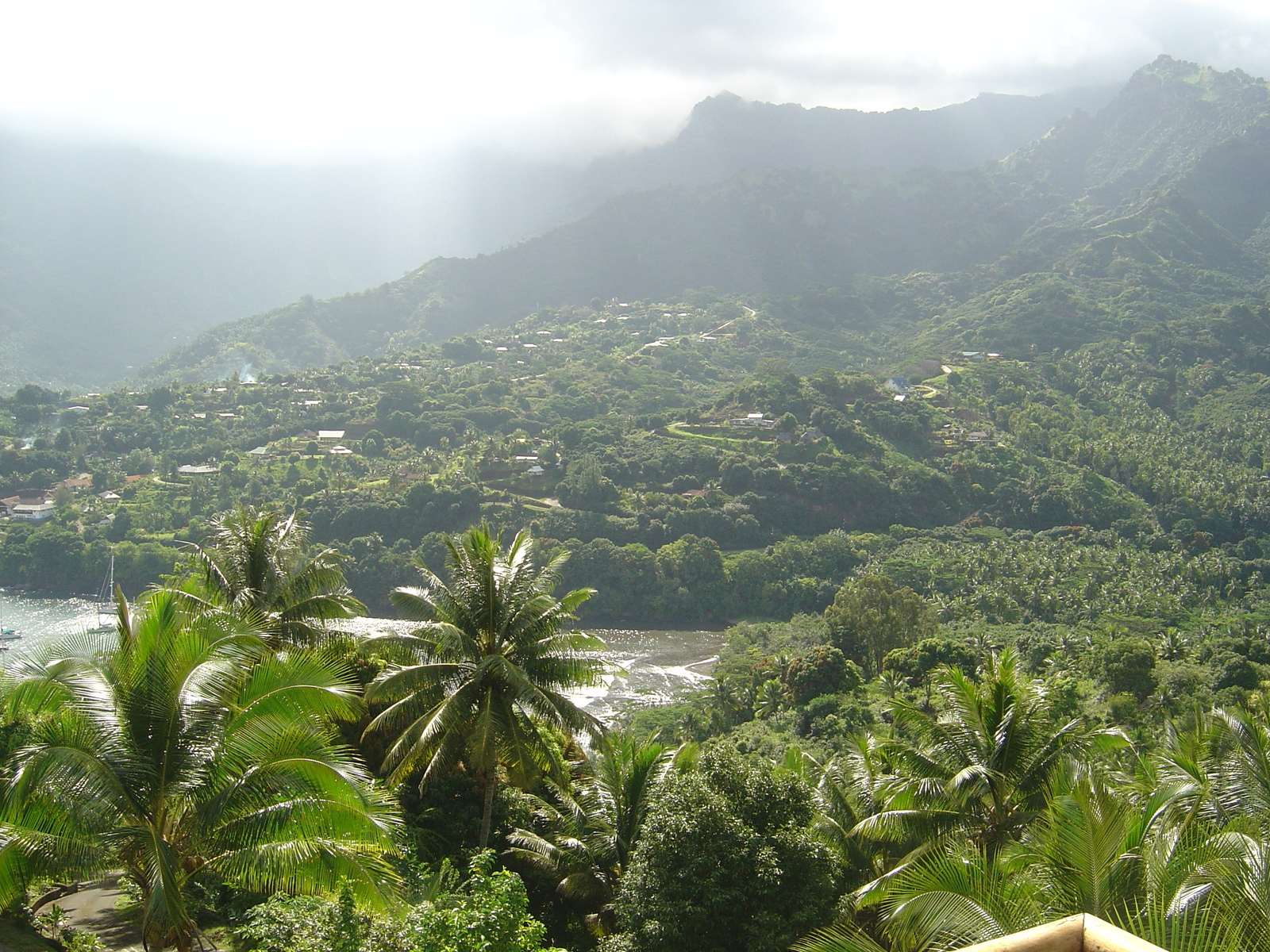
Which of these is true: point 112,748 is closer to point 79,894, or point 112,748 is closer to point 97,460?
point 79,894

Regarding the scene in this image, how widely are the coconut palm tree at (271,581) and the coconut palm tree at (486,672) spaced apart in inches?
97.9

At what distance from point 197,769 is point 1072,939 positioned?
7.90m

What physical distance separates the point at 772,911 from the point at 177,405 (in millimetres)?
114167

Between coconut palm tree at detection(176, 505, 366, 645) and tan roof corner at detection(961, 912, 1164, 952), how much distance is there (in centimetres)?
1506

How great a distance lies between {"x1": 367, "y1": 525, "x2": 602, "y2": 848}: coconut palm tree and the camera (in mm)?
14906

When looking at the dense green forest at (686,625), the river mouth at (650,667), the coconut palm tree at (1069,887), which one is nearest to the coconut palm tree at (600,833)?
the dense green forest at (686,625)

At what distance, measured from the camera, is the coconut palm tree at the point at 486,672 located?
48.9 ft

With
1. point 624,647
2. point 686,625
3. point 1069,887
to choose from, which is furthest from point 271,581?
point 686,625

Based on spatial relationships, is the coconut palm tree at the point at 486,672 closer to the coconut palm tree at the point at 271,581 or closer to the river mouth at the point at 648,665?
the coconut palm tree at the point at 271,581

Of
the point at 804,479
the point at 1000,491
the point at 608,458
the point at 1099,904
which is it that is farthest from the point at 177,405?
the point at 1099,904

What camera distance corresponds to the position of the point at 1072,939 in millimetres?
4562

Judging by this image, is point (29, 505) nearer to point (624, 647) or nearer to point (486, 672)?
point (624, 647)

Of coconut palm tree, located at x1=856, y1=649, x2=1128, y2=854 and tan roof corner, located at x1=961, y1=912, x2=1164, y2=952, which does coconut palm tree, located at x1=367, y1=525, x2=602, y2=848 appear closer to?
coconut palm tree, located at x1=856, y1=649, x2=1128, y2=854

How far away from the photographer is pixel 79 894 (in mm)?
13586
